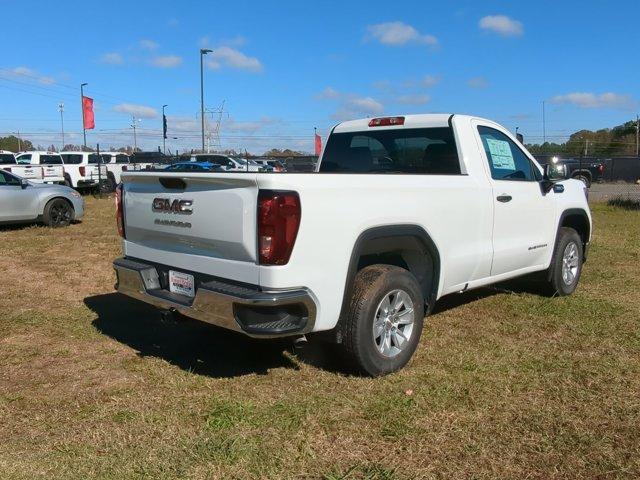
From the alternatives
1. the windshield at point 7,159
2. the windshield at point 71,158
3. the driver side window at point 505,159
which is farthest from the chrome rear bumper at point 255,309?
the windshield at point 7,159

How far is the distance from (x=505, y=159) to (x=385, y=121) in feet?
3.94

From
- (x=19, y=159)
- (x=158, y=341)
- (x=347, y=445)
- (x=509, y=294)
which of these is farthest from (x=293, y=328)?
(x=19, y=159)

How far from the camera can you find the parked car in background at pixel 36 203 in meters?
11.7

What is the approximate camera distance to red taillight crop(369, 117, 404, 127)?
18.4 ft

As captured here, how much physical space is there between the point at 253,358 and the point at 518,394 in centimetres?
203

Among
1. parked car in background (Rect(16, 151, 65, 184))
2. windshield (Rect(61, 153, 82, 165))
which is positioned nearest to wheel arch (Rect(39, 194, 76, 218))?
parked car in background (Rect(16, 151, 65, 184))

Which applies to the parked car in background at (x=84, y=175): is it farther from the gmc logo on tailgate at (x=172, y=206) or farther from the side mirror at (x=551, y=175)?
the side mirror at (x=551, y=175)

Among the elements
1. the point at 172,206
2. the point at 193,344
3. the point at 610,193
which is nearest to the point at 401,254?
the point at 172,206

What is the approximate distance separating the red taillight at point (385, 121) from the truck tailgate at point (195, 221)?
92.7 inches

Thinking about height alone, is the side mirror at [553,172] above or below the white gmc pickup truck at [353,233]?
above

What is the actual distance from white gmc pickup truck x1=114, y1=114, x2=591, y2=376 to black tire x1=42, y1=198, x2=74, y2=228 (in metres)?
8.47

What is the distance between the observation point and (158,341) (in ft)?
17.1

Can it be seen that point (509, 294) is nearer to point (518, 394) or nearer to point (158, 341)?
point (518, 394)

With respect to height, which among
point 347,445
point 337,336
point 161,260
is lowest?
point 347,445
